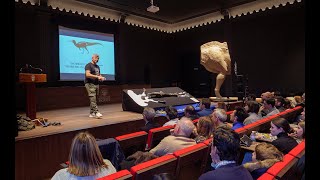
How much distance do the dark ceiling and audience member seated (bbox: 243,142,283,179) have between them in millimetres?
6490

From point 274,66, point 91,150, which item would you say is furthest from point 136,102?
point 274,66

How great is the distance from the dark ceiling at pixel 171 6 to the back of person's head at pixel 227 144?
6.57 m

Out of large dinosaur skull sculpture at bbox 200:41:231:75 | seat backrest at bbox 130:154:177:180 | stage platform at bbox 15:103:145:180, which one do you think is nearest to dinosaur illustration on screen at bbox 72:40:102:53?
large dinosaur skull sculpture at bbox 200:41:231:75

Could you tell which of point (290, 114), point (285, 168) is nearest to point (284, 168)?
point (285, 168)

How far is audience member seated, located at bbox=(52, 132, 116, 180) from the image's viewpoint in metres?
1.55

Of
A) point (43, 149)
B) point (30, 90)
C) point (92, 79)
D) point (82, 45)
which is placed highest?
point (82, 45)

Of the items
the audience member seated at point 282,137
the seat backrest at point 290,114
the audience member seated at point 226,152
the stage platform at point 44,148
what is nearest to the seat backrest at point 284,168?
the audience member seated at point 226,152

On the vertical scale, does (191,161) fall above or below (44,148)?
above

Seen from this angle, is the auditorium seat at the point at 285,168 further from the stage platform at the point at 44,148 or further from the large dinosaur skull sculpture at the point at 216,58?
the large dinosaur skull sculpture at the point at 216,58

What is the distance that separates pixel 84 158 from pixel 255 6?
7.76 m

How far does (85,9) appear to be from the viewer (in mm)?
7414

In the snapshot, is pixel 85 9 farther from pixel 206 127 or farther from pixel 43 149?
pixel 206 127

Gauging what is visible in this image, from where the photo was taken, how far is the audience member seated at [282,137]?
228 centimetres

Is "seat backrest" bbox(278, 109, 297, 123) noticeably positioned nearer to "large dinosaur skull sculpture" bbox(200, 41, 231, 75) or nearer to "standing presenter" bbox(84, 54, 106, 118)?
"large dinosaur skull sculpture" bbox(200, 41, 231, 75)
